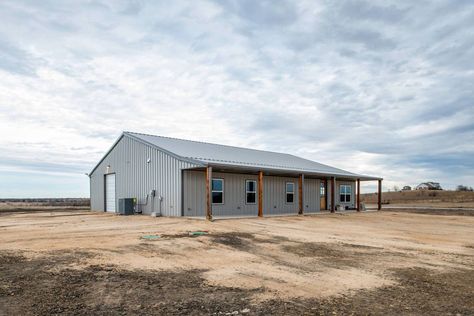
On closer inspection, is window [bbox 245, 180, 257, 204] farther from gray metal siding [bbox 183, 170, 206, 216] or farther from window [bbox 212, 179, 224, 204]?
gray metal siding [bbox 183, 170, 206, 216]

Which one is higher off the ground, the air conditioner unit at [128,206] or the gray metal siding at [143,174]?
the gray metal siding at [143,174]

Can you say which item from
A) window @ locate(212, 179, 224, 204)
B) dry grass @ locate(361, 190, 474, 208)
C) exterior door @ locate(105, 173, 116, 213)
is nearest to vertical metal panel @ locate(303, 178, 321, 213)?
window @ locate(212, 179, 224, 204)

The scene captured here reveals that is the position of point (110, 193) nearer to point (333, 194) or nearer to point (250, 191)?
point (250, 191)

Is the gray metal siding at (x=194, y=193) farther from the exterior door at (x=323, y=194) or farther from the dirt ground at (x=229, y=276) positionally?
the exterior door at (x=323, y=194)

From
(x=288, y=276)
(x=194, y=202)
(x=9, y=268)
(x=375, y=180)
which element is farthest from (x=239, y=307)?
(x=375, y=180)

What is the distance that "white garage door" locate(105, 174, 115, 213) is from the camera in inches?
916

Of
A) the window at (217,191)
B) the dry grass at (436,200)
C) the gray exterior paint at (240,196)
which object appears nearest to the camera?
the gray exterior paint at (240,196)

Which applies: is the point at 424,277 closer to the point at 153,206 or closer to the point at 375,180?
the point at 153,206

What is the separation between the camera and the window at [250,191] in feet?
69.2

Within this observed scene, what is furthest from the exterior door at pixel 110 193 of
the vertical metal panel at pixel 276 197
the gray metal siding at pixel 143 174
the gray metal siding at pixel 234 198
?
the vertical metal panel at pixel 276 197

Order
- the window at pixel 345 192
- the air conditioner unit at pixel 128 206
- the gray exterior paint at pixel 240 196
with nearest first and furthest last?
the gray exterior paint at pixel 240 196 < the air conditioner unit at pixel 128 206 < the window at pixel 345 192

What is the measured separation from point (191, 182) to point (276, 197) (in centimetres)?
674

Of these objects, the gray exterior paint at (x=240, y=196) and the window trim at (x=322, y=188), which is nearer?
the gray exterior paint at (x=240, y=196)

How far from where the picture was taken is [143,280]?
20.1 feet
